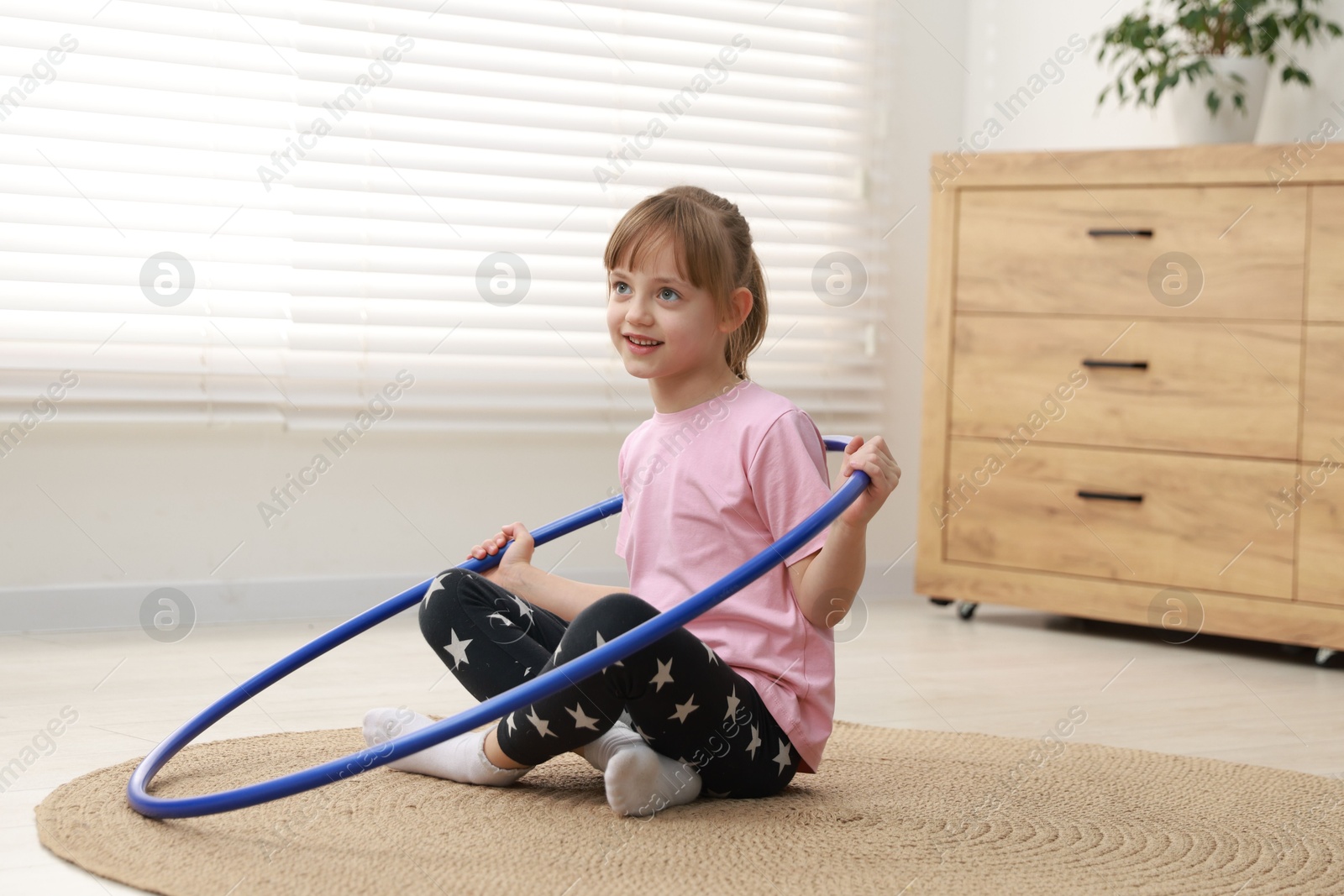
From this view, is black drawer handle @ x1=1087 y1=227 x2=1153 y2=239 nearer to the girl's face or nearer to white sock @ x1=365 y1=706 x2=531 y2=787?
the girl's face

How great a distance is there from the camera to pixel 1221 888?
1.23 metres

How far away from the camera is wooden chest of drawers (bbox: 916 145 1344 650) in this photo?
7.97 ft

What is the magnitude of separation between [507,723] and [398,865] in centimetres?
22

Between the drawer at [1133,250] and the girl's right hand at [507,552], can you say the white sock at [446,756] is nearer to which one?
the girl's right hand at [507,552]

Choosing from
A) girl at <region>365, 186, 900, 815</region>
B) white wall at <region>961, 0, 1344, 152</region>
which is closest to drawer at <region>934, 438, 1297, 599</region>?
white wall at <region>961, 0, 1344, 152</region>

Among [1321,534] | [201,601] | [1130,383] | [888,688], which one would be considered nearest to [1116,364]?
[1130,383]

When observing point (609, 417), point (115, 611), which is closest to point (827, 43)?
point (609, 417)

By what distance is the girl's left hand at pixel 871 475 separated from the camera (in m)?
1.29

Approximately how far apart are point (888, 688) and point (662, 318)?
3.17ft

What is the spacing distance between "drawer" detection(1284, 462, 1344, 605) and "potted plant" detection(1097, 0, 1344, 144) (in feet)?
2.27

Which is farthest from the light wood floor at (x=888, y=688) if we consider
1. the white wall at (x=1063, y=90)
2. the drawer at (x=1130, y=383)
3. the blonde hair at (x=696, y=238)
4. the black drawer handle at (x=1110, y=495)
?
the white wall at (x=1063, y=90)

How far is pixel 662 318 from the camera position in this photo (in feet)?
4.78

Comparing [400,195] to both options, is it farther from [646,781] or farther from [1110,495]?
[646,781]

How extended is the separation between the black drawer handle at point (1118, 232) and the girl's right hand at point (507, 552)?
151cm
